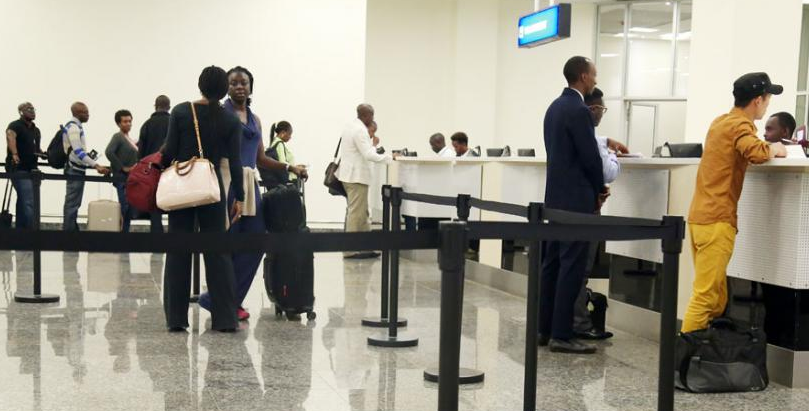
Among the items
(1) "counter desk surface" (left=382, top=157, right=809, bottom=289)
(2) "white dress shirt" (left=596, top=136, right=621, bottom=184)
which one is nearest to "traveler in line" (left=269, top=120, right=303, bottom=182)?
(1) "counter desk surface" (left=382, top=157, right=809, bottom=289)

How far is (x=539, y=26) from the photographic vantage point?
1397cm

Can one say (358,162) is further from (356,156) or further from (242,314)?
(242,314)

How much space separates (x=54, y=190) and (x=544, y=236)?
41.5 feet

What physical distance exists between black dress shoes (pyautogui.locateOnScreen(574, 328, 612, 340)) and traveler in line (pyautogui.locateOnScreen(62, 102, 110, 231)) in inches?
305

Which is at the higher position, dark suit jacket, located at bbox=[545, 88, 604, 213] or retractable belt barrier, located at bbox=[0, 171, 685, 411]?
dark suit jacket, located at bbox=[545, 88, 604, 213]

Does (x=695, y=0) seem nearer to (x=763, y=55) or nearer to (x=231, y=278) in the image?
(x=763, y=55)

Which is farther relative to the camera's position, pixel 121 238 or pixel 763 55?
pixel 763 55

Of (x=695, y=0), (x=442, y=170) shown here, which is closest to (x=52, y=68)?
(x=442, y=170)

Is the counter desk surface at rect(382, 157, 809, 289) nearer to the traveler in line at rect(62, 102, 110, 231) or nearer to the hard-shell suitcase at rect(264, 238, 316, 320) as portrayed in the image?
the hard-shell suitcase at rect(264, 238, 316, 320)

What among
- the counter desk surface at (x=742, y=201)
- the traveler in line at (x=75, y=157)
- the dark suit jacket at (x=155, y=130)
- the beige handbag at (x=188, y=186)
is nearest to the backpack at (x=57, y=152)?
the traveler in line at (x=75, y=157)

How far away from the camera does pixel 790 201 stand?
517cm

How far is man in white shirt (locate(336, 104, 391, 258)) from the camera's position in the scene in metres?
11.4

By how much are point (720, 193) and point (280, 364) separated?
261cm

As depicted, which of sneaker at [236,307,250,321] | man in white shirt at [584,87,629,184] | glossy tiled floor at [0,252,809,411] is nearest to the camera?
glossy tiled floor at [0,252,809,411]
